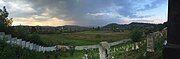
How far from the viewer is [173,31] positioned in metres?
4.80

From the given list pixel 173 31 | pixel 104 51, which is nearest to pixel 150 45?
pixel 104 51

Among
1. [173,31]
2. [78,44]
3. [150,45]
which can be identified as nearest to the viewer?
[173,31]

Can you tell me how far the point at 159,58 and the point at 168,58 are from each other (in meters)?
13.1

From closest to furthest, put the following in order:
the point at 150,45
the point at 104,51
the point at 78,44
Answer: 1. the point at 104,51
2. the point at 150,45
3. the point at 78,44

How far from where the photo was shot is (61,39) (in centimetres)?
4644

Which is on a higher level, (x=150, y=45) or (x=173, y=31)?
(x=173, y=31)

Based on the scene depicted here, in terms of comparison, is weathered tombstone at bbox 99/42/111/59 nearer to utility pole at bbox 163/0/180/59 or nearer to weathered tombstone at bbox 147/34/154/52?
weathered tombstone at bbox 147/34/154/52

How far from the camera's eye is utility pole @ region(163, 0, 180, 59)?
15.6 ft

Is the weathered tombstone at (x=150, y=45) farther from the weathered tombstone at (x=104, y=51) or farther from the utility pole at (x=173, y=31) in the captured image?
the utility pole at (x=173, y=31)

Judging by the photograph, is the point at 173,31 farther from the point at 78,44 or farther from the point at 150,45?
the point at 78,44

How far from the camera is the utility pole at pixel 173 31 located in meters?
4.75

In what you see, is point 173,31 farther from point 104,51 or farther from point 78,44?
point 78,44

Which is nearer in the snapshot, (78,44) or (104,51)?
(104,51)

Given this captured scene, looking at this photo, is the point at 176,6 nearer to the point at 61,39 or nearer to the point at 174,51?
the point at 174,51
